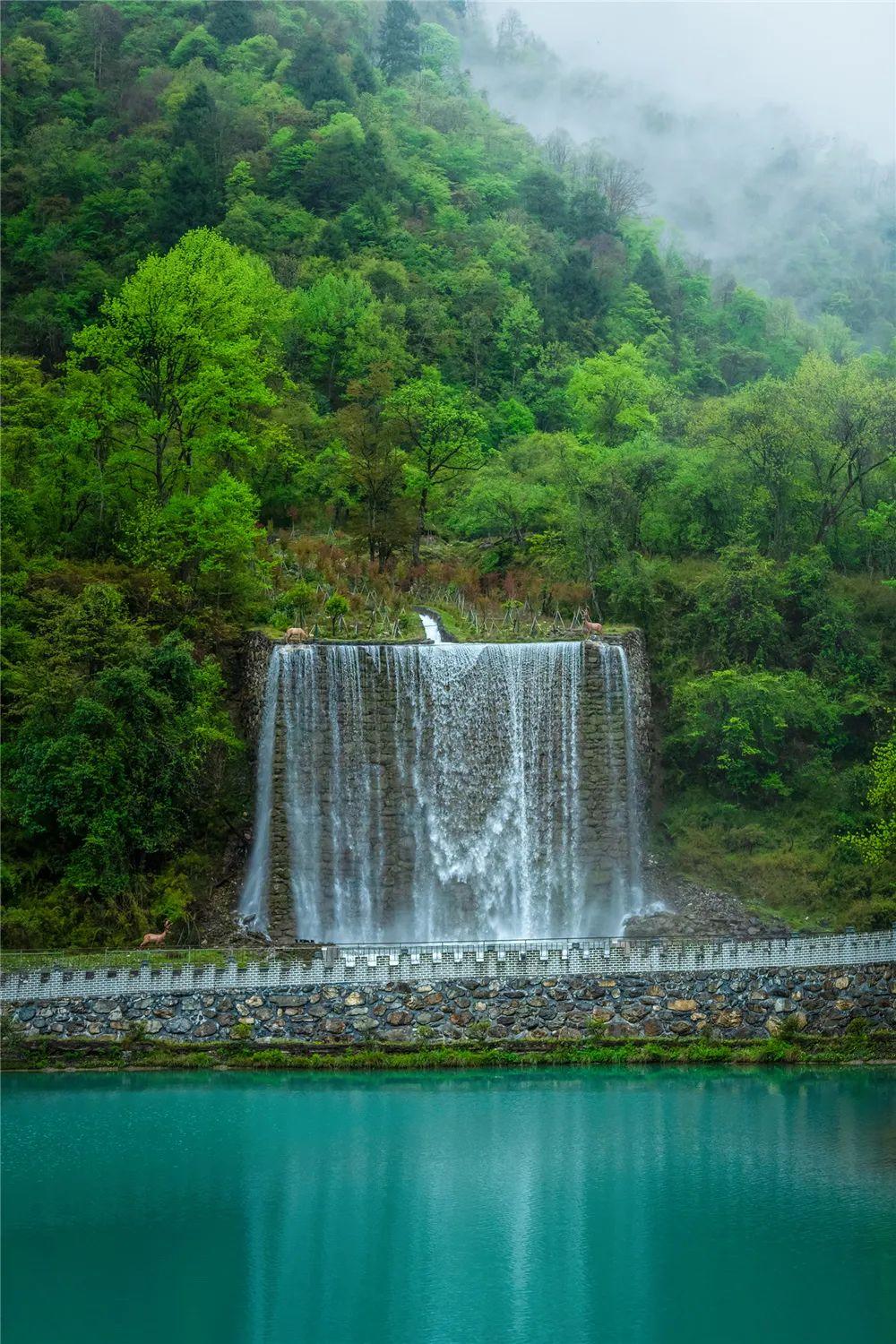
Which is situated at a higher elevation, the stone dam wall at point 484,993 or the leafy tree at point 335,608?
the leafy tree at point 335,608

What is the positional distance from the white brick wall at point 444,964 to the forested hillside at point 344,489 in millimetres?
2754

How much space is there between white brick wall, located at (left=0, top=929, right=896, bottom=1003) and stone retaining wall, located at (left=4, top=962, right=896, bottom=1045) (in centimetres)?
16

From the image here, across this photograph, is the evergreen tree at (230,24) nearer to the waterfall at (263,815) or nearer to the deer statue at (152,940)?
the waterfall at (263,815)

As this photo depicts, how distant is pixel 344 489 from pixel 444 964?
21.4 meters

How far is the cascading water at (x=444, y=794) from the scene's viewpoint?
39688 millimetres

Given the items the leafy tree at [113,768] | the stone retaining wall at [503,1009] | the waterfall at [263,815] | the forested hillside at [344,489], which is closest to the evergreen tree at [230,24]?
the forested hillside at [344,489]

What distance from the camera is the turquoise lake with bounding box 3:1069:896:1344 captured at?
2100 centimetres

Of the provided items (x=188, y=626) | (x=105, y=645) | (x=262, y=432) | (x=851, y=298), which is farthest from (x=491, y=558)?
(x=851, y=298)

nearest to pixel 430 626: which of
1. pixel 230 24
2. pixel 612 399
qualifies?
pixel 612 399

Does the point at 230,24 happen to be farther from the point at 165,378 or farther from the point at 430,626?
the point at 430,626

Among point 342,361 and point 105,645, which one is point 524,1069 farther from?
point 342,361

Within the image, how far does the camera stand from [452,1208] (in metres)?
25.0

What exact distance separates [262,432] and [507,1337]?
3292cm

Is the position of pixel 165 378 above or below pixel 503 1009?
above
